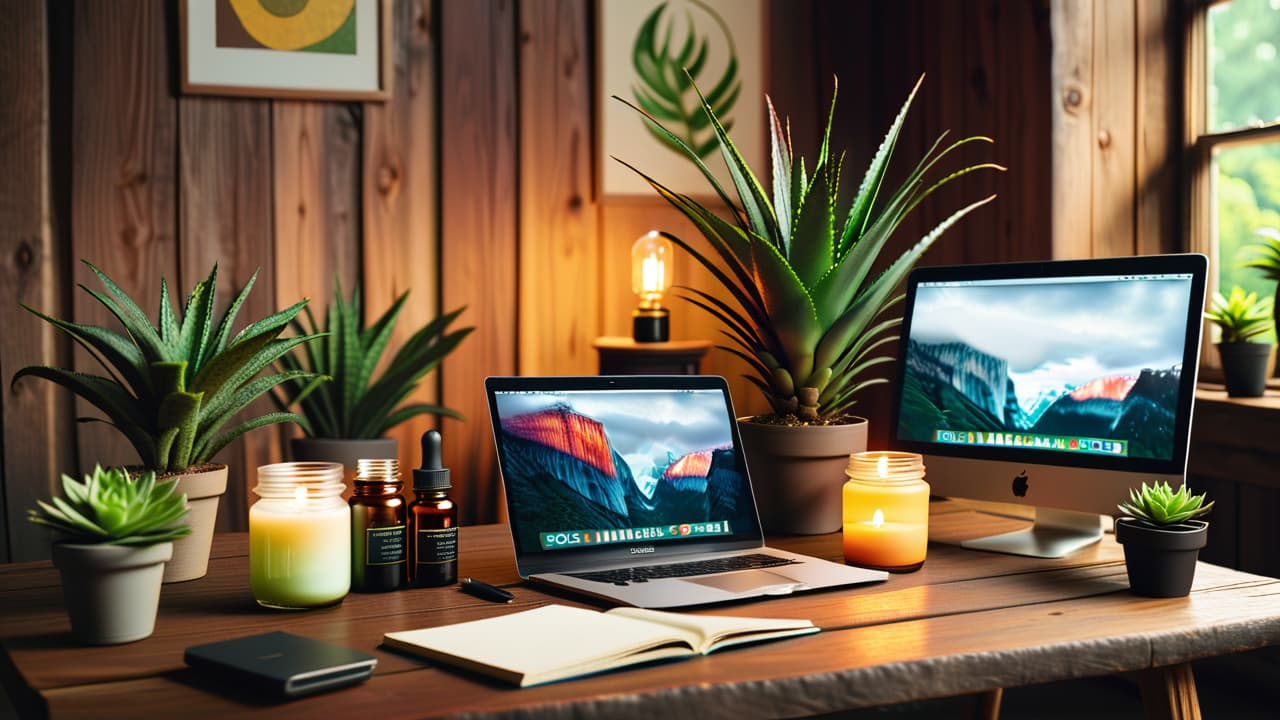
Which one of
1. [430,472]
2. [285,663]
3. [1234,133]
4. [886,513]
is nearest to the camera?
[285,663]

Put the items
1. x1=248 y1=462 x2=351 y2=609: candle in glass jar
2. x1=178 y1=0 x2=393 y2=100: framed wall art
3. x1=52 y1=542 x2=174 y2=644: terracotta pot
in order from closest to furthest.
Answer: x1=52 y1=542 x2=174 y2=644: terracotta pot → x1=248 y1=462 x2=351 y2=609: candle in glass jar → x1=178 y1=0 x2=393 y2=100: framed wall art

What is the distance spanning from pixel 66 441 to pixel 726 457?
7.87 ft

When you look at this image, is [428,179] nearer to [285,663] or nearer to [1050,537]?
[1050,537]

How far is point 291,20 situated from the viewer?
333cm

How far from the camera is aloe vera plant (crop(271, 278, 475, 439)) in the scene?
3.10 meters

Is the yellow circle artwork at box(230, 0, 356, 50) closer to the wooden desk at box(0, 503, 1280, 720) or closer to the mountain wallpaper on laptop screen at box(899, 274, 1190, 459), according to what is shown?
the wooden desk at box(0, 503, 1280, 720)

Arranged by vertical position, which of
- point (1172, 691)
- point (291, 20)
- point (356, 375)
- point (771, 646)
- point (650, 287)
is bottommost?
point (1172, 691)

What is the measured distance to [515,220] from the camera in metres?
3.61

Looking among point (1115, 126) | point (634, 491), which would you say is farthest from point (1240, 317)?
point (634, 491)

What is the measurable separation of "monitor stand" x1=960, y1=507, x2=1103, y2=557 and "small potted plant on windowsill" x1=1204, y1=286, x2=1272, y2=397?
3.85ft

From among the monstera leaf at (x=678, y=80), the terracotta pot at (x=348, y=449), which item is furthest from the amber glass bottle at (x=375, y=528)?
the monstera leaf at (x=678, y=80)

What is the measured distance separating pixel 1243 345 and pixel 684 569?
186 centimetres

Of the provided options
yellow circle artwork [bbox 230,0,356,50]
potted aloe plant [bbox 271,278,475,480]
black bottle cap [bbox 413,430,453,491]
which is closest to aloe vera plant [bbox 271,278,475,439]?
potted aloe plant [bbox 271,278,475,480]

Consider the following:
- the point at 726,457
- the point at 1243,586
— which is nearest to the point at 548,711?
the point at 726,457
